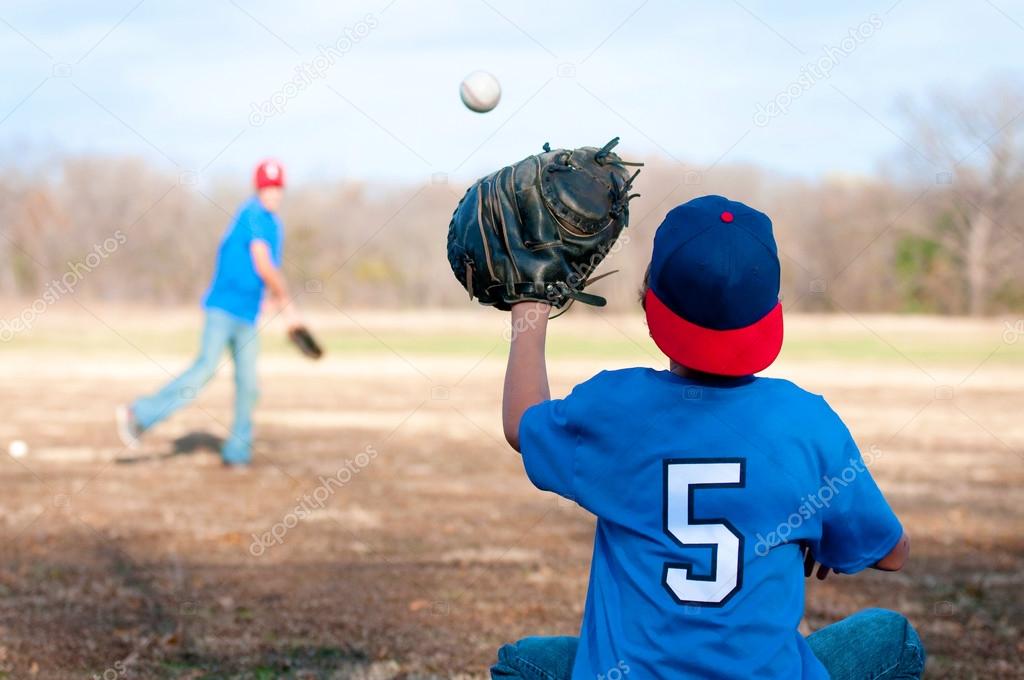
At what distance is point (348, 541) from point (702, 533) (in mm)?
5210

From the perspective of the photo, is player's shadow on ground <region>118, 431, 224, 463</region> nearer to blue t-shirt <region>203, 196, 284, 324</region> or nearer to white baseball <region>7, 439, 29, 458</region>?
white baseball <region>7, 439, 29, 458</region>

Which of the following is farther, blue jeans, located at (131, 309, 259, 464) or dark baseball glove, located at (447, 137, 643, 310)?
blue jeans, located at (131, 309, 259, 464)

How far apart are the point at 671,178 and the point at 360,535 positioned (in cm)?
4454

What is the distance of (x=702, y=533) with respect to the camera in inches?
82.5

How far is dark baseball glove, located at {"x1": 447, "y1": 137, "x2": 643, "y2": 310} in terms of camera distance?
8.43 ft

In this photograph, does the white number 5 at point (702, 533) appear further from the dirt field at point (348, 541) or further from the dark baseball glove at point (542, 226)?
the dirt field at point (348, 541)

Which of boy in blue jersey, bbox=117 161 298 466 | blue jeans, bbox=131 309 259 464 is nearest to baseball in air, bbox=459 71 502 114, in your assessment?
boy in blue jersey, bbox=117 161 298 466

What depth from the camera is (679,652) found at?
207 centimetres

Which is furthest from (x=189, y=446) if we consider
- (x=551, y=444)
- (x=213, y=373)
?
(x=551, y=444)

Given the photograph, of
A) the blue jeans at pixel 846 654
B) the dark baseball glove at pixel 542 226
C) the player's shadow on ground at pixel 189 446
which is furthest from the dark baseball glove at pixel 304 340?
the blue jeans at pixel 846 654

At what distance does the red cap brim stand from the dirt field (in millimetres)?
2638

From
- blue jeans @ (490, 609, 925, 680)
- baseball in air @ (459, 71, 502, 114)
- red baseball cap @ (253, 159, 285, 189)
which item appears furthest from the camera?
red baseball cap @ (253, 159, 285, 189)

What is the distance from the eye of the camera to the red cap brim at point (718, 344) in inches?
83.4

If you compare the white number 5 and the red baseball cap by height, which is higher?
the red baseball cap
